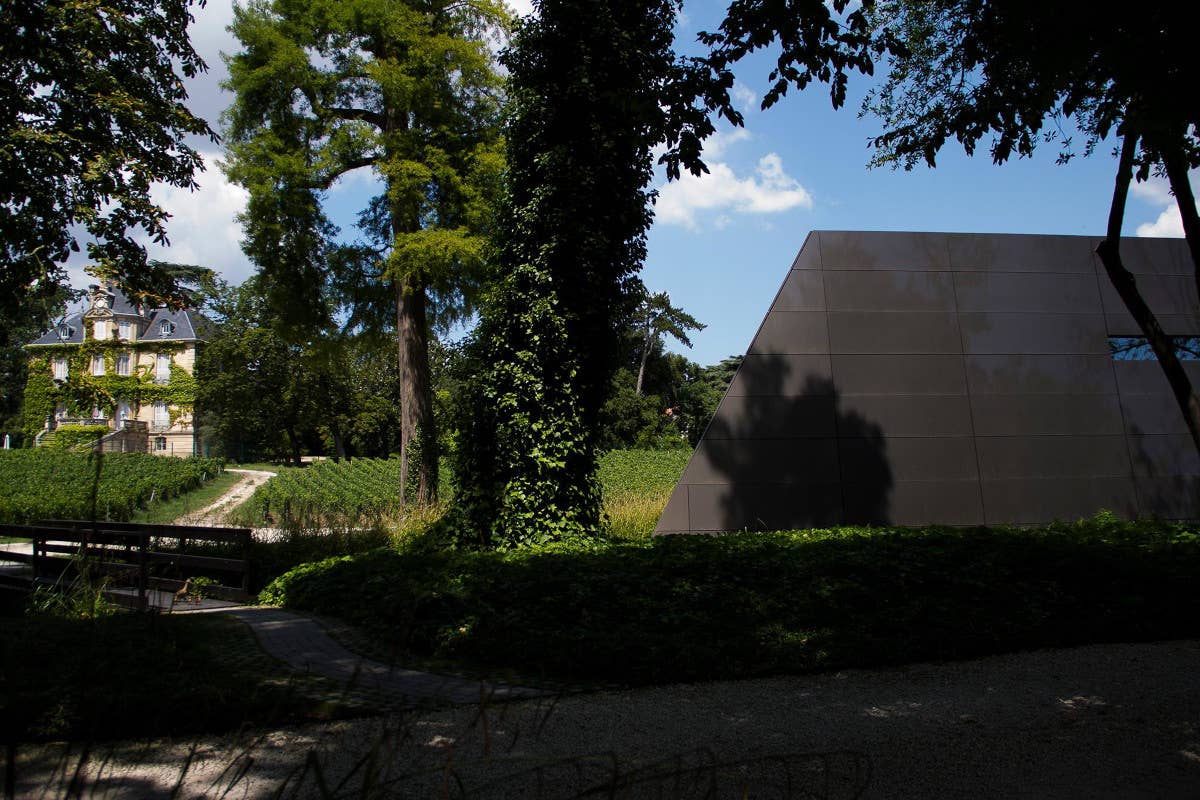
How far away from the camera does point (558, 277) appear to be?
33.1ft

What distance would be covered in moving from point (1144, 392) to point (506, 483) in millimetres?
11750

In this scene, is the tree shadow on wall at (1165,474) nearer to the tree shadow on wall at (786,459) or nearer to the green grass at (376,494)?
the tree shadow on wall at (786,459)

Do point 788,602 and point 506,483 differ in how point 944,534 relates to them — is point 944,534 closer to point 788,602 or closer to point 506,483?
point 788,602

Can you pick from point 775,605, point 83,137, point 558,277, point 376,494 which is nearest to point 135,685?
point 775,605

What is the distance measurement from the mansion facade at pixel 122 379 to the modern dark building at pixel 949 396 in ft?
26.9

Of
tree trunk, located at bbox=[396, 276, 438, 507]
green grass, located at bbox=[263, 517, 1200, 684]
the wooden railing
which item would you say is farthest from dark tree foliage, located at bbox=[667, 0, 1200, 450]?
tree trunk, located at bbox=[396, 276, 438, 507]

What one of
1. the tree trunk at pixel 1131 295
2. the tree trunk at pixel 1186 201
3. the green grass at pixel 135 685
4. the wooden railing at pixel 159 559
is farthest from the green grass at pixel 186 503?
the tree trunk at pixel 1186 201

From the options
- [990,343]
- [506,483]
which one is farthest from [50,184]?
[990,343]

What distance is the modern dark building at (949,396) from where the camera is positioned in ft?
41.6

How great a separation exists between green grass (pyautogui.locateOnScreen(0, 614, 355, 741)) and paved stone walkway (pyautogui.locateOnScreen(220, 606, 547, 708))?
292 millimetres

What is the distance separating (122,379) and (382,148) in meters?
7.42

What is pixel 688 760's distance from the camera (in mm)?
3836

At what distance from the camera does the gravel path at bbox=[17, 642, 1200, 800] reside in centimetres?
342

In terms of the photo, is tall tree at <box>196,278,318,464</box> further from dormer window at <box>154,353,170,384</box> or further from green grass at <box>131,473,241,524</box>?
green grass at <box>131,473,241,524</box>
